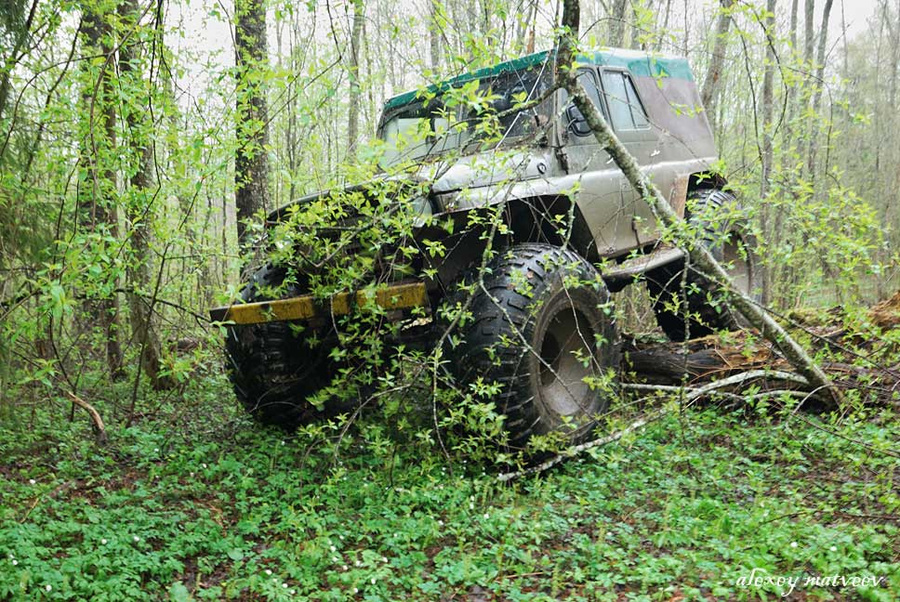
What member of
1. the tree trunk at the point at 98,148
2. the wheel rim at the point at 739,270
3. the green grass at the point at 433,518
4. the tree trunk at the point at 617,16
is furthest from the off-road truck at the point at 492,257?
the tree trunk at the point at 617,16

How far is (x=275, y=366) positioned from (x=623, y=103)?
12.4 ft

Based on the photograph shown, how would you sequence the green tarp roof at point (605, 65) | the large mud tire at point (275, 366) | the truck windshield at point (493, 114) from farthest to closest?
the green tarp roof at point (605, 65) < the large mud tire at point (275, 366) < the truck windshield at point (493, 114)

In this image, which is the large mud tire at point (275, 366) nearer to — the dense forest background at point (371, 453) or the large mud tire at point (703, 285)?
the dense forest background at point (371, 453)

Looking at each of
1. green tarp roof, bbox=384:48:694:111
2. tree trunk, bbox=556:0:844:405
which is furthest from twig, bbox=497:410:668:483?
green tarp roof, bbox=384:48:694:111

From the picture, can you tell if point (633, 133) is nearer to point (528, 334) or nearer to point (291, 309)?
point (528, 334)

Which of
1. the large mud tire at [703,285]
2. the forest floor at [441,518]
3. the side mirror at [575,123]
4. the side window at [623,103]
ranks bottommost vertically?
the forest floor at [441,518]

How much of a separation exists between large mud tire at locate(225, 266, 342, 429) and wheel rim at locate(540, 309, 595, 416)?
1.60 metres

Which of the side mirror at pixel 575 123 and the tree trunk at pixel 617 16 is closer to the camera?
the side mirror at pixel 575 123

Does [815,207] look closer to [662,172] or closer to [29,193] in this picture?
[662,172]

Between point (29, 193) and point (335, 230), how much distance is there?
1775 millimetres

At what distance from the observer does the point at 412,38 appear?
4.06 m

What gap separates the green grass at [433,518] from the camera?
282 cm

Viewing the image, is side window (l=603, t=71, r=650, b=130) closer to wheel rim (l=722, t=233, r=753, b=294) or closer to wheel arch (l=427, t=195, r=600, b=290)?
wheel arch (l=427, t=195, r=600, b=290)

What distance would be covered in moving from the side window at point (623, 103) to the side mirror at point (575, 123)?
0.60 metres
